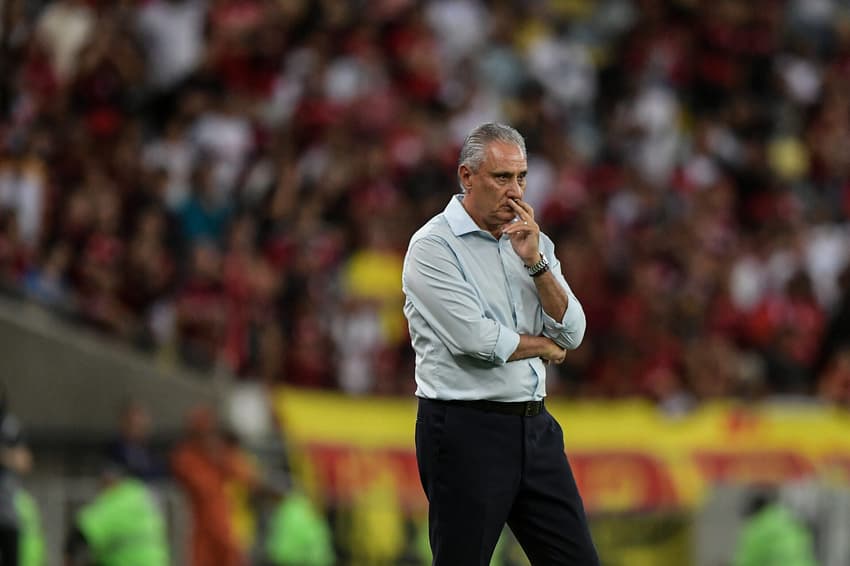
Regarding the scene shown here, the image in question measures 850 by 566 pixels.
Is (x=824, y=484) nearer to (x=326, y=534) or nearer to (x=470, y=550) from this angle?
(x=326, y=534)

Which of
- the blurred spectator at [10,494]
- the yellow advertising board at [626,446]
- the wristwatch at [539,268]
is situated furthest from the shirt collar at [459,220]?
the yellow advertising board at [626,446]

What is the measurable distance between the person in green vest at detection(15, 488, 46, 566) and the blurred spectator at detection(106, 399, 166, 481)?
0.66m

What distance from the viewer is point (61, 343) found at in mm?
13508

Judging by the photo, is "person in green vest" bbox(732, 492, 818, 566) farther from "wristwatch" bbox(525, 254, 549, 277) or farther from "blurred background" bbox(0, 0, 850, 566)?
"wristwatch" bbox(525, 254, 549, 277)

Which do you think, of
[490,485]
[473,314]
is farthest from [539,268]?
[490,485]

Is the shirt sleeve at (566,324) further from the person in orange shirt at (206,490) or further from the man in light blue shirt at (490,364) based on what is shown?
the person in orange shirt at (206,490)

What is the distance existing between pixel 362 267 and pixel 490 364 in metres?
9.49

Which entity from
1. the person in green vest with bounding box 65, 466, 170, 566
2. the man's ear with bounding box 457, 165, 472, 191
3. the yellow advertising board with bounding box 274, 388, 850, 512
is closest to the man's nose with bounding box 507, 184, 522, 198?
the man's ear with bounding box 457, 165, 472, 191

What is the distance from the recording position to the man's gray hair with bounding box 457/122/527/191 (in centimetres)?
568

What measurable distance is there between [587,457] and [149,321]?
4.00 m

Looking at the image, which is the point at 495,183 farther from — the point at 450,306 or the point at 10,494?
the point at 10,494

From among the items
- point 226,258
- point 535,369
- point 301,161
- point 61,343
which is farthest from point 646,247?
point 535,369

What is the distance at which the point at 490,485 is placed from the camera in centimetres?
561

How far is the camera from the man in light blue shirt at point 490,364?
18.4 feet
